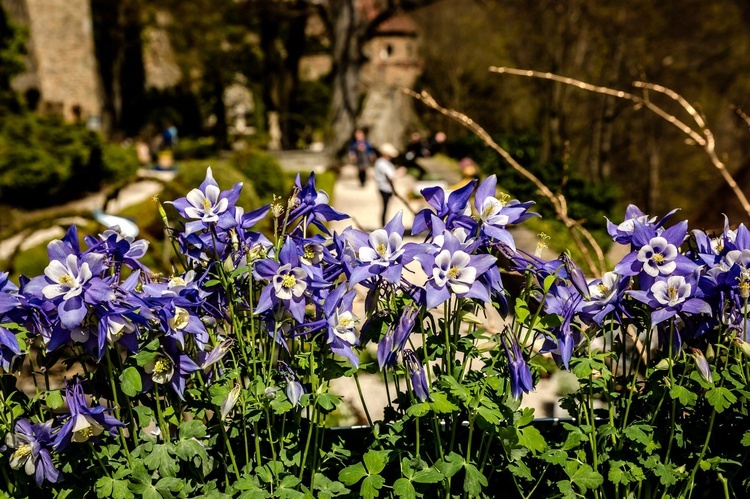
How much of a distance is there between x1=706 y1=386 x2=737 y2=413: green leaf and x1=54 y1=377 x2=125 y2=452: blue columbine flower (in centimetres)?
136

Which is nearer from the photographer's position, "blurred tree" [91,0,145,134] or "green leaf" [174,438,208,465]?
"green leaf" [174,438,208,465]

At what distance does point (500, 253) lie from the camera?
172cm

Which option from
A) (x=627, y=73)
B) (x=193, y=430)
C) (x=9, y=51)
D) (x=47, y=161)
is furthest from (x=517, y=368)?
(x=627, y=73)

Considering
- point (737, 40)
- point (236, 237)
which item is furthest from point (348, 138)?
point (236, 237)

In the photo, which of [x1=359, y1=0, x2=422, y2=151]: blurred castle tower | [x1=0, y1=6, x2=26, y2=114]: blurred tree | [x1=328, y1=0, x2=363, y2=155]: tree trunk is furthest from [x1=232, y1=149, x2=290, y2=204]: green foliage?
[x1=359, y1=0, x2=422, y2=151]: blurred castle tower

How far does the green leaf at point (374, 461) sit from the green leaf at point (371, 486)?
0.02 meters

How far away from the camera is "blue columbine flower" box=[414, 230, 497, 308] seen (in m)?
1.51

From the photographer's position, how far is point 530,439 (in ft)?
5.27

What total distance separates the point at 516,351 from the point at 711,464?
0.61 metres

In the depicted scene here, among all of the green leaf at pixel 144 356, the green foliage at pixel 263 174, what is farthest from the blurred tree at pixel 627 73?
the green leaf at pixel 144 356

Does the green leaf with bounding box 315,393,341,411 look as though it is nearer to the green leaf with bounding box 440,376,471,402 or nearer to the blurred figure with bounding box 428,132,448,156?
the green leaf with bounding box 440,376,471,402

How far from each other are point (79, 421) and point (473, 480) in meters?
0.89

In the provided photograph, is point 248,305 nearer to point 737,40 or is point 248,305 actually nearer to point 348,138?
point 348,138

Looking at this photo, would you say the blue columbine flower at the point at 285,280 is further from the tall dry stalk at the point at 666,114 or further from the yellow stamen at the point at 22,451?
the tall dry stalk at the point at 666,114
